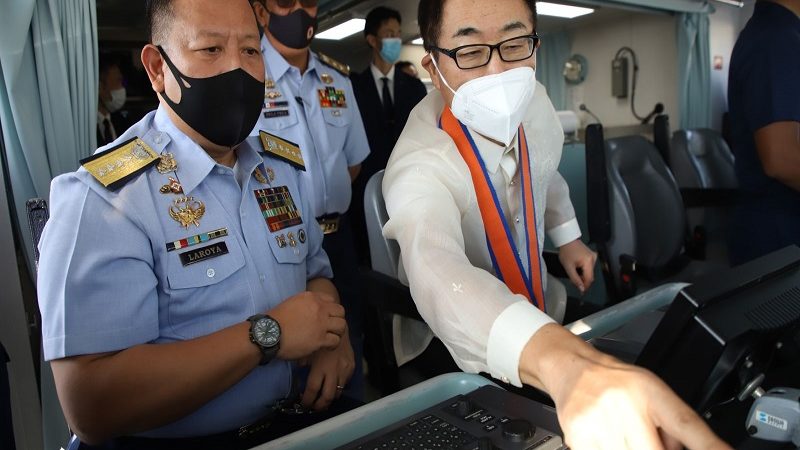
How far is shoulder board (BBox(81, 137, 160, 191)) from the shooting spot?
99 centimetres

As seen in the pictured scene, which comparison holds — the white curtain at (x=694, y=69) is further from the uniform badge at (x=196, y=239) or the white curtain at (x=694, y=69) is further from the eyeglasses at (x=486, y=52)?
the uniform badge at (x=196, y=239)

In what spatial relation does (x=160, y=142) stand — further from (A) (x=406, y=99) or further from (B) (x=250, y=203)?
(A) (x=406, y=99)

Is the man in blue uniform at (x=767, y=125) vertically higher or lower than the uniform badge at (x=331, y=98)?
lower

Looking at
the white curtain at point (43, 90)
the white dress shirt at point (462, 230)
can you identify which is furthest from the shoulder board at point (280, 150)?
the white curtain at point (43, 90)

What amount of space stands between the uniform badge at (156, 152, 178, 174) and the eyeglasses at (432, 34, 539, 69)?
0.62 m

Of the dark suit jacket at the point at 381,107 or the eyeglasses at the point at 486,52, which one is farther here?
the dark suit jacket at the point at 381,107

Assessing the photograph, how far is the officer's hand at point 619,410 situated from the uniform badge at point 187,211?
782 millimetres

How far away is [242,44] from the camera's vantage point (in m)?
1.13

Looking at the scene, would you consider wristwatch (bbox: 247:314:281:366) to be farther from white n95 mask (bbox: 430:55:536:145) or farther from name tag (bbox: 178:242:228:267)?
white n95 mask (bbox: 430:55:536:145)

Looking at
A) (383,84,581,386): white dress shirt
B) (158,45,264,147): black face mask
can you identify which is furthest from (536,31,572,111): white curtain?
(158,45,264,147): black face mask

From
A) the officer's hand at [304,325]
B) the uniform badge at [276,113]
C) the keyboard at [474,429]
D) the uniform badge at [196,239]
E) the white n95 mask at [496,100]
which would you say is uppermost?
the uniform badge at [276,113]

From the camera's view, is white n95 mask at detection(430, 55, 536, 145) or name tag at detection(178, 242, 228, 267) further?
white n95 mask at detection(430, 55, 536, 145)

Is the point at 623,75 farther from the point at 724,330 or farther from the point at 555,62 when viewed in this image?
the point at 724,330

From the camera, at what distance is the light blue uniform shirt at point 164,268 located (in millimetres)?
904
